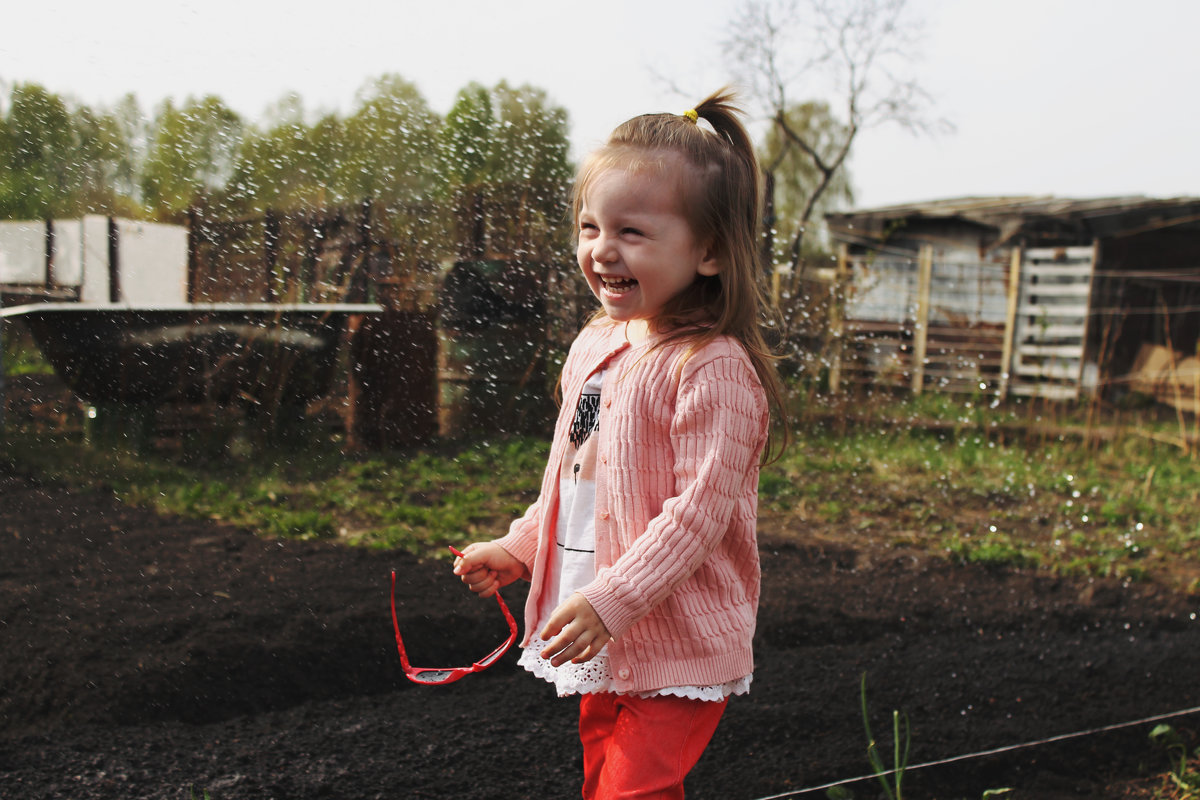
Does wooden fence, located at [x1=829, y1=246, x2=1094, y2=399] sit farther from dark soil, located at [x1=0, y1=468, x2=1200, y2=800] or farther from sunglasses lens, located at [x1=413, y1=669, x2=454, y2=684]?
sunglasses lens, located at [x1=413, y1=669, x2=454, y2=684]

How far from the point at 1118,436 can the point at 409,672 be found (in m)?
6.68

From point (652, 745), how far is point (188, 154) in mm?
2512

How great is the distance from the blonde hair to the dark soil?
1.16m

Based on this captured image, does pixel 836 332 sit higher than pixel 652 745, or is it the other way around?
pixel 836 332

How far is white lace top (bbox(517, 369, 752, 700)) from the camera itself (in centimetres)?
131

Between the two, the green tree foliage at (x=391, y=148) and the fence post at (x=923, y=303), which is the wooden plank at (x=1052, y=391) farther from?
the green tree foliage at (x=391, y=148)

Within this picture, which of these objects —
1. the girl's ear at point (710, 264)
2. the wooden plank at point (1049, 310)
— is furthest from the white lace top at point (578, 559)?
the wooden plank at point (1049, 310)

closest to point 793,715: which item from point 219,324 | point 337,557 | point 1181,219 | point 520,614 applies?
point 520,614

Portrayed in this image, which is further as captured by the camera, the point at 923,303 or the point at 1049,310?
the point at 1049,310

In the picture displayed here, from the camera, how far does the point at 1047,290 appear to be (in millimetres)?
10617

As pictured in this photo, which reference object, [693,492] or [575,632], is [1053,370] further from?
[575,632]

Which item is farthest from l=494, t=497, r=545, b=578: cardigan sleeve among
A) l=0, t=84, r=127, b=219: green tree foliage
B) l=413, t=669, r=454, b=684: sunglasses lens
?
l=0, t=84, r=127, b=219: green tree foliage

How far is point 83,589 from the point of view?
8.68 feet

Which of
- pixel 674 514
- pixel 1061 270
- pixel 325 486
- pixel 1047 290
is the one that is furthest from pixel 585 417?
pixel 1061 270
